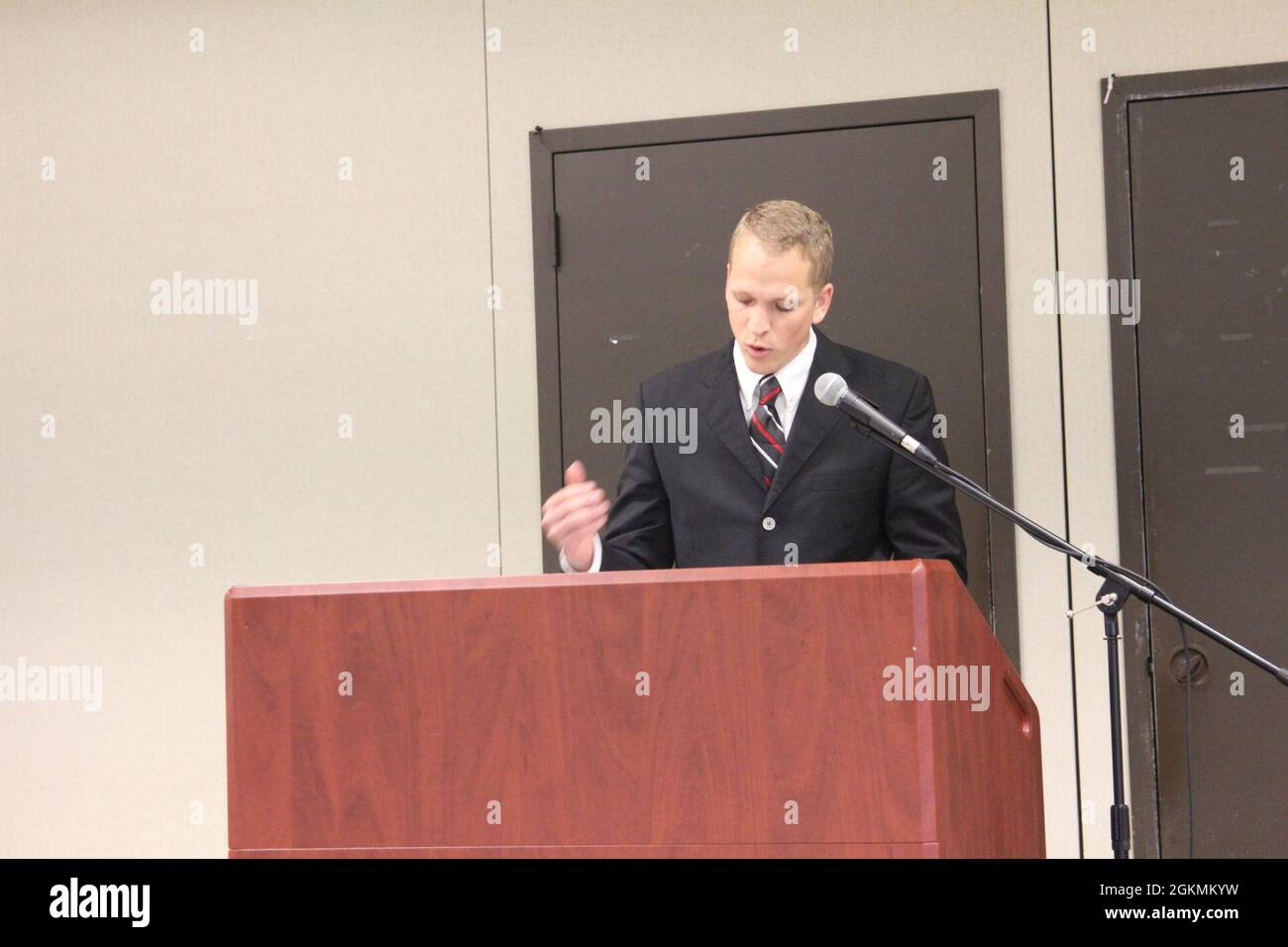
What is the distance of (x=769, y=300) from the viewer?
100 inches

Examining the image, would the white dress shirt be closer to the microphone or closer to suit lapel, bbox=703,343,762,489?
suit lapel, bbox=703,343,762,489

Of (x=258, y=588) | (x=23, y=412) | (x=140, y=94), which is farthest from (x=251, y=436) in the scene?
(x=258, y=588)

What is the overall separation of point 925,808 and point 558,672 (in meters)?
0.41

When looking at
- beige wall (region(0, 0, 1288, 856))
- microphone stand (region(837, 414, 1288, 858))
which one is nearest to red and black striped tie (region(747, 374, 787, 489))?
microphone stand (region(837, 414, 1288, 858))

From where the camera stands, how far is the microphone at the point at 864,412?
5.91 ft

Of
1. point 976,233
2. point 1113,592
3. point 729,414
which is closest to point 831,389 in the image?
point 1113,592

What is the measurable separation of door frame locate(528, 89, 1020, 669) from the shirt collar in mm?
870

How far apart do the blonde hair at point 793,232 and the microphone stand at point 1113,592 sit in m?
0.72

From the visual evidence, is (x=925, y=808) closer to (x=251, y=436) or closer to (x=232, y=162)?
(x=251, y=436)

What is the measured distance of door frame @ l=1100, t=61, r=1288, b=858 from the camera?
10.9 feet

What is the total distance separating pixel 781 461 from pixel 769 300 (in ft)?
0.97

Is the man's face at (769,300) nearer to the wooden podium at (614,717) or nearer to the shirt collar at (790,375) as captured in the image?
the shirt collar at (790,375)

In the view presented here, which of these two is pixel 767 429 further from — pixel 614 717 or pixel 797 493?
pixel 614 717

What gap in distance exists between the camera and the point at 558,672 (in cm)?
153
